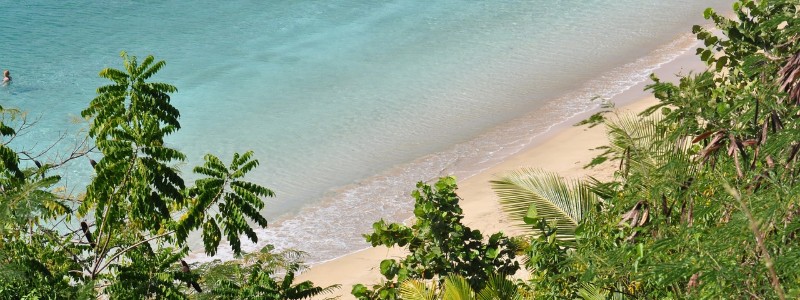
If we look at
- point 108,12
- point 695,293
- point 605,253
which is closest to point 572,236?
point 605,253

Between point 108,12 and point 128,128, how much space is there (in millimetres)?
18982

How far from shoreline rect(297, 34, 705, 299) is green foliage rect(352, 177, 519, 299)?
10.2 ft

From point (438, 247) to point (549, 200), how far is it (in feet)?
3.59

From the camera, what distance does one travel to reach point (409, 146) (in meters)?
17.0

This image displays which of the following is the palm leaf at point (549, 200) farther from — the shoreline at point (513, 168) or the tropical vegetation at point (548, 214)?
Answer: the shoreline at point (513, 168)

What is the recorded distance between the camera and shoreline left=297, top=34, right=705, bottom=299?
1267cm

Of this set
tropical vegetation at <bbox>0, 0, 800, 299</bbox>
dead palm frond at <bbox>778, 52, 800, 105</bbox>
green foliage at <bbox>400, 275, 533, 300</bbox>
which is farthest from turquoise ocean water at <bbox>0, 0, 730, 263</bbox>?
dead palm frond at <bbox>778, 52, 800, 105</bbox>

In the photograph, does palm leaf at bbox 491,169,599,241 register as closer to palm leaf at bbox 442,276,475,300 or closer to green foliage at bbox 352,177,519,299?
green foliage at bbox 352,177,519,299

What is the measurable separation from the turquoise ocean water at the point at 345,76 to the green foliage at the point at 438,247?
587cm

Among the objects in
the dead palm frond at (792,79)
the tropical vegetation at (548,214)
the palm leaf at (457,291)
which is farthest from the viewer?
the palm leaf at (457,291)

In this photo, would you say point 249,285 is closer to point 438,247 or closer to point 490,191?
point 438,247

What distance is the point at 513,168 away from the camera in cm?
1561

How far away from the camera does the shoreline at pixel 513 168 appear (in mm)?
12672

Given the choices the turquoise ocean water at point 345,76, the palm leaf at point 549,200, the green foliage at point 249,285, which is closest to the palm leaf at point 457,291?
the green foliage at point 249,285
